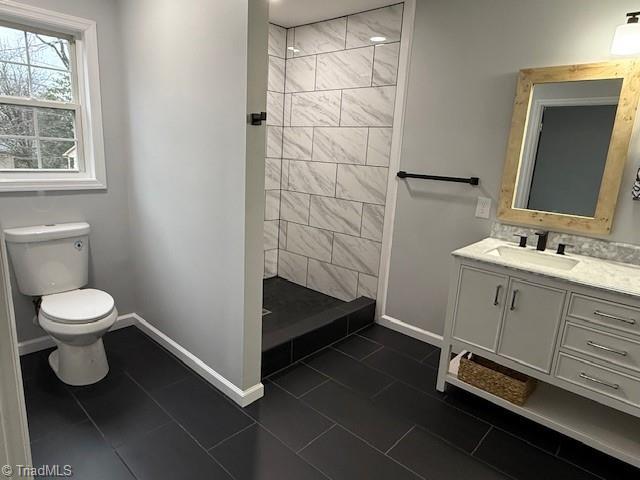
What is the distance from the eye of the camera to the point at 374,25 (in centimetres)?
284

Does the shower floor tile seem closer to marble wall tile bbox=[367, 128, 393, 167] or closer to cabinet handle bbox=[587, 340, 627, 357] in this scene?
marble wall tile bbox=[367, 128, 393, 167]

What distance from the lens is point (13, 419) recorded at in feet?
2.03

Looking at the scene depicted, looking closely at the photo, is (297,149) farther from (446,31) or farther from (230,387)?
(230,387)

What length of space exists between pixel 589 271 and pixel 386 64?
1900mm

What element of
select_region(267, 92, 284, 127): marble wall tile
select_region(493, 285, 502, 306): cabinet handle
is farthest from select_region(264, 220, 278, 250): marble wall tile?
select_region(493, 285, 502, 306): cabinet handle

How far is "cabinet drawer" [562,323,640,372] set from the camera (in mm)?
1633

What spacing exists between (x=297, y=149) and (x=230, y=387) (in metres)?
2.16

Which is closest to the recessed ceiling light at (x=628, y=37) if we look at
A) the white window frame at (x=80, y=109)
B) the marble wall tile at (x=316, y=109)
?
the marble wall tile at (x=316, y=109)

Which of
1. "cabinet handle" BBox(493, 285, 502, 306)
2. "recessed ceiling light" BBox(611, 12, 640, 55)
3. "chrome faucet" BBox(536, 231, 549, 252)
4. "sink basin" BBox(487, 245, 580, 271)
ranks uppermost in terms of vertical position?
"recessed ceiling light" BBox(611, 12, 640, 55)

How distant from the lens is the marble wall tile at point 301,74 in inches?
130

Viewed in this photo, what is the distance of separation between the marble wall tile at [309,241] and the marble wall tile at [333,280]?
0.27ft

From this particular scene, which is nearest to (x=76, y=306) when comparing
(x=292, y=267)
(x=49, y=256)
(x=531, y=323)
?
(x=49, y=256)

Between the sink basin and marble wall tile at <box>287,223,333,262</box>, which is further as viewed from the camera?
marble wall tile at <box>287,223,333,262</box>

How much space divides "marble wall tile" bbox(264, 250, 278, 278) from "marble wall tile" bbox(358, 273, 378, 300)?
38.7 inches
